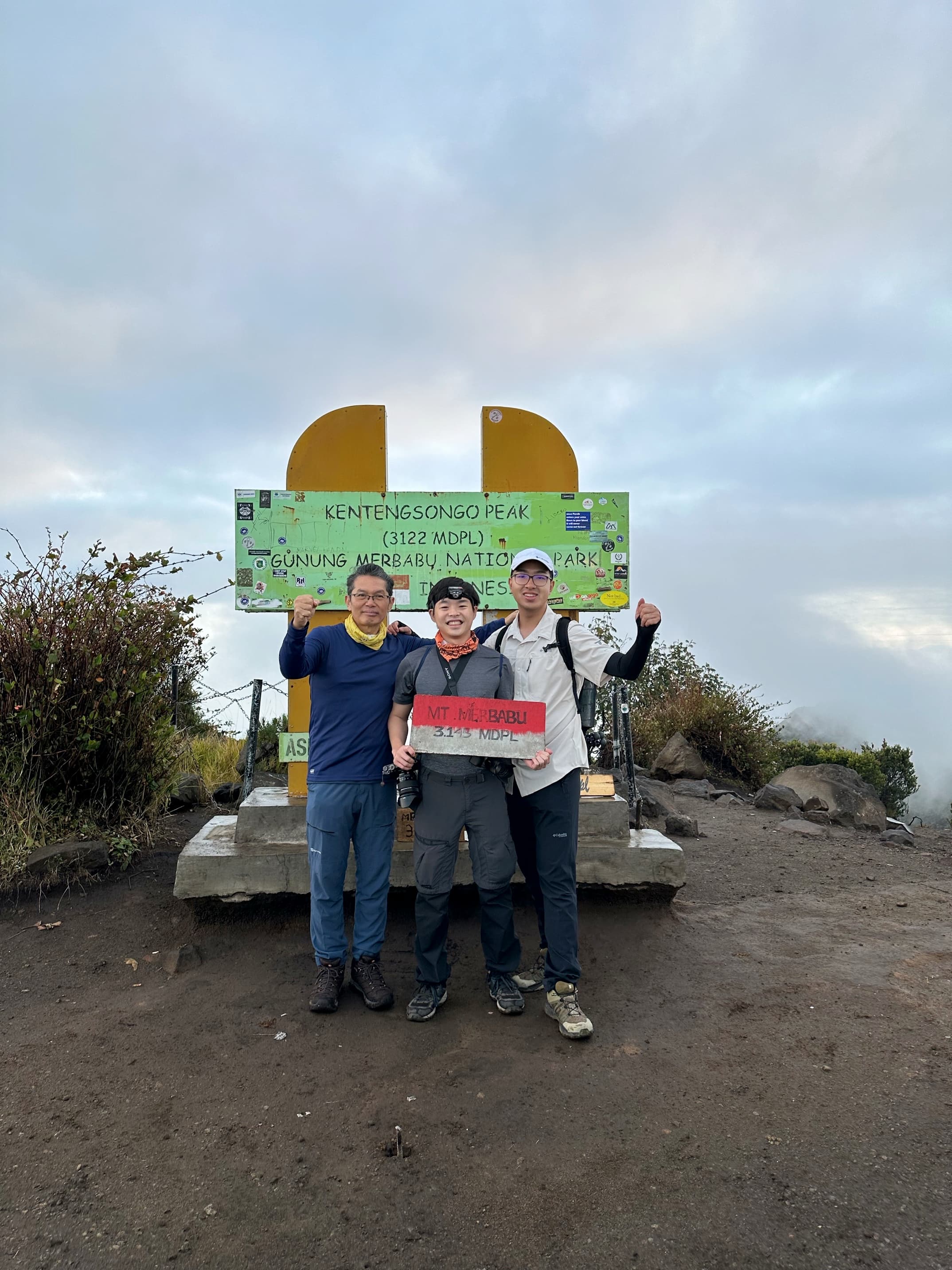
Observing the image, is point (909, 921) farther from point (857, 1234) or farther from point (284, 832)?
point (284, 832)

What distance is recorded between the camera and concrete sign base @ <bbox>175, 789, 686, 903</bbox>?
5.38 meters

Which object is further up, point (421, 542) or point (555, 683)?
point (421, 542)

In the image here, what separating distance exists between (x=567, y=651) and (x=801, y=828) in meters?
6.43

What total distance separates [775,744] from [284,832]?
1030cm

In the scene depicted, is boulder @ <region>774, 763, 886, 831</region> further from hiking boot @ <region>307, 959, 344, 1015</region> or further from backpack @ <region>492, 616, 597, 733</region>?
hiking boot @ <region>307, 959, 344, 1015</region>

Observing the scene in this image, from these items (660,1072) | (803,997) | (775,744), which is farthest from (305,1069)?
(775,744)

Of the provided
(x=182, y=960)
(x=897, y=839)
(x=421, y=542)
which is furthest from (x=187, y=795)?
(x=897, y=839)

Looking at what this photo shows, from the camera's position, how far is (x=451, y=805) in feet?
13.3

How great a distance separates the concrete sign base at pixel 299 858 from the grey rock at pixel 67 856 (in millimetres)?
973

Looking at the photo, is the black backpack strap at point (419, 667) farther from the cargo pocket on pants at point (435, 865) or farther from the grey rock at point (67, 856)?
the grey rock at point (67, 856)

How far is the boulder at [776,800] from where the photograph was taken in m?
10.4

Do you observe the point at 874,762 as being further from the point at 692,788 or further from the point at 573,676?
the point at 573,676

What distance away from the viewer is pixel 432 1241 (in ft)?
8.89

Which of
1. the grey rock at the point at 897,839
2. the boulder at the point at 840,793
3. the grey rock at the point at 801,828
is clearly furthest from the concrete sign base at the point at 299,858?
the boulder at the point at 840,793
